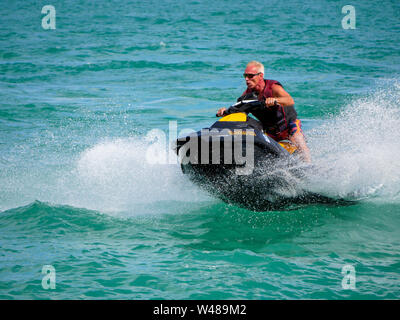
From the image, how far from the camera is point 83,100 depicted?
12.3 meters

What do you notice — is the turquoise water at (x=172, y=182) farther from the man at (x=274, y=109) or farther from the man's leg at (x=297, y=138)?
the man at (x=274, y=109)

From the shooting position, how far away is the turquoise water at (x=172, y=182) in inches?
174

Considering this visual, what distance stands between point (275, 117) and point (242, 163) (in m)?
0.89

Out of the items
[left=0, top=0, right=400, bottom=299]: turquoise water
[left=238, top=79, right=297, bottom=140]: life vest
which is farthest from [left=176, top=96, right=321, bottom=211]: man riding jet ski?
[left=0, top=0, right=400, bottom=299]: turquoise water

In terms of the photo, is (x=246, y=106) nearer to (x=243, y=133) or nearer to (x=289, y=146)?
(x=243, y=133)

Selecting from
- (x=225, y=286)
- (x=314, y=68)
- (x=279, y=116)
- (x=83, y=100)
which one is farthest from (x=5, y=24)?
(x=225, y=286)

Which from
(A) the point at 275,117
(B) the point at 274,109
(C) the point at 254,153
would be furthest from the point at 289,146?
(C) the point at 254,153

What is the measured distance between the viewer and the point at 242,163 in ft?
17.1

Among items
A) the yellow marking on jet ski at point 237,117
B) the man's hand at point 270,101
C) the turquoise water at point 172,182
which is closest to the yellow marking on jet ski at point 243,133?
the yellow marking on jet ski at point 237,117

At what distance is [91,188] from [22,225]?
1.48 metres

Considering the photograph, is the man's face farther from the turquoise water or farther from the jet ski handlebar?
the turquoise water

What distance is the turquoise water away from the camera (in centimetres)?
443

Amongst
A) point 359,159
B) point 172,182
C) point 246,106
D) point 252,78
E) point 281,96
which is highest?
point 252,78

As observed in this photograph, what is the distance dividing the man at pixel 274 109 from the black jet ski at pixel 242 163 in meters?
0.16
